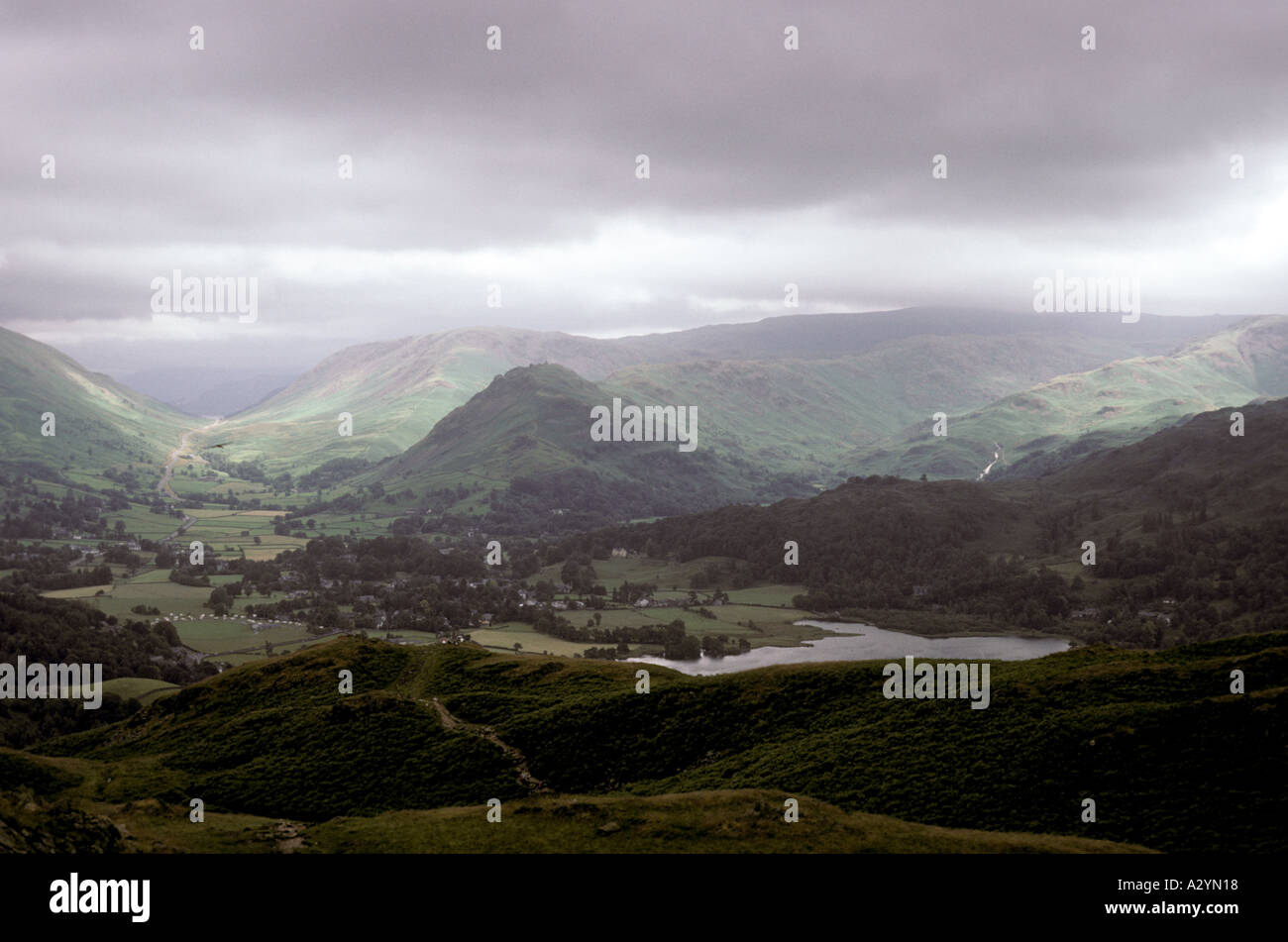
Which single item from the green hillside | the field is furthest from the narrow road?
the field

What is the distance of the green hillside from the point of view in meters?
67.2

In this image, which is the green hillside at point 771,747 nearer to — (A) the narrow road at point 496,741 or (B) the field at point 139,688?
(A) the narrow road at point 496,741

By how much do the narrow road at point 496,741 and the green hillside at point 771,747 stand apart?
10.2 inches

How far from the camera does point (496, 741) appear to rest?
9725 centimetres

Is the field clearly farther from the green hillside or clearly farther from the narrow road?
the narrow road

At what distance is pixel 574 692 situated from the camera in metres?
115

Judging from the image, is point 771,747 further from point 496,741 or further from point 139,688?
point 139,688

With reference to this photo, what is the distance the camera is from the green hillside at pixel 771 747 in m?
67.2

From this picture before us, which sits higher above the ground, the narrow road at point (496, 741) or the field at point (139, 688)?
the narrow road at point (496, 741)

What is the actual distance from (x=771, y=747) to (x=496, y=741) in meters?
29.5

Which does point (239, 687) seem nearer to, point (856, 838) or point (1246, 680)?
point (856, 838)

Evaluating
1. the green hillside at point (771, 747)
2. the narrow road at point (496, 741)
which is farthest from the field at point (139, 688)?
the narrow road at point (496, 741)
